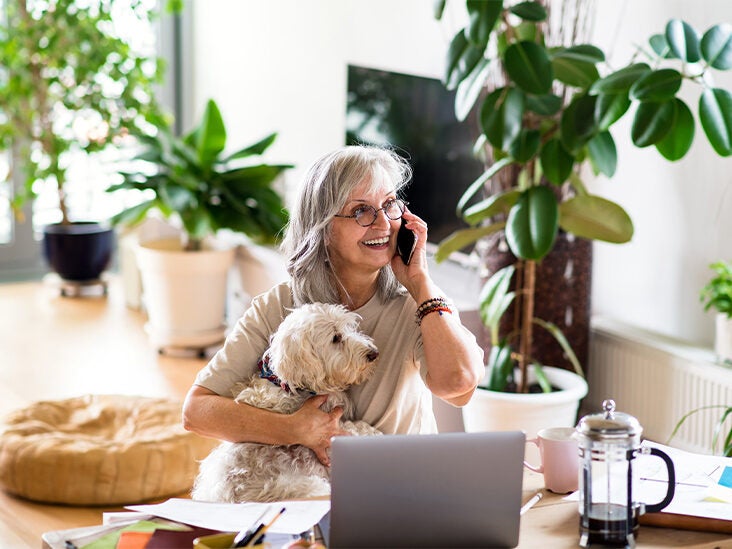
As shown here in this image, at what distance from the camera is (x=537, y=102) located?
2.96 metres

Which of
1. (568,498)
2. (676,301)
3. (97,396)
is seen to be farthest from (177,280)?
(568,498)

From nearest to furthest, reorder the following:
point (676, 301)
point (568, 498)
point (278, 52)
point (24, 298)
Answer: point (568, 498)
point (676, 301)
point (278, 52)
point (24, 298)

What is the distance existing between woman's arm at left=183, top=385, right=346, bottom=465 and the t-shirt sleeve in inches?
1.9

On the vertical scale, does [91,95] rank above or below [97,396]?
above

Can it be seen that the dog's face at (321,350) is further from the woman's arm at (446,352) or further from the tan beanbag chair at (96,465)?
the tan beanbag chair at (96,465)

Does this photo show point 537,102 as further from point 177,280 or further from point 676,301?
point 177,280

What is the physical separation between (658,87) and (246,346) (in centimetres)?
124

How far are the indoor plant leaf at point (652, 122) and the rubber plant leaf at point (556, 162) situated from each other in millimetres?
331

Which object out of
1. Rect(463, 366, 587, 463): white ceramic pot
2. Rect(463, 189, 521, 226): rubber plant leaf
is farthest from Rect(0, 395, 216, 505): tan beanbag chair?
Rect(463, 189, 521, 226): rubber plant leaf

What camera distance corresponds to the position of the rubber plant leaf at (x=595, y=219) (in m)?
3.08

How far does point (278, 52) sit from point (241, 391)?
358cm

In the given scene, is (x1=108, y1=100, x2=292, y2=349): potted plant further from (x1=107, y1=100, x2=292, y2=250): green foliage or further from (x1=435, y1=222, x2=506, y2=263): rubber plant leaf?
(x1=435, y1=222, x2=506, y2=263): rubber plant leaf

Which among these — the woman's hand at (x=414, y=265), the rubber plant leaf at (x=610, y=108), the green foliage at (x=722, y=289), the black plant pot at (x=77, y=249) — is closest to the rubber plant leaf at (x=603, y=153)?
the rubber plant leaf at (x=610, y=108)

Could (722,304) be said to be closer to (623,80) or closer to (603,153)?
(603,153)
